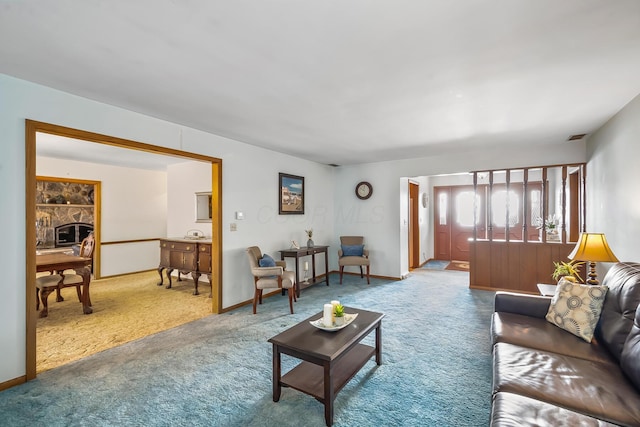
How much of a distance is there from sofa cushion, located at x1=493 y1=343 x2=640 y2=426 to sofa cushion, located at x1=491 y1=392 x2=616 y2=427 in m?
0.07

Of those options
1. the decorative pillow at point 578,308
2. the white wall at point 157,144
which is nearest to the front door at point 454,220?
the white wall at point 157,144

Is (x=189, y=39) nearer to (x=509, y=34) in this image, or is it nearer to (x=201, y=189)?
(x=509, y=34)

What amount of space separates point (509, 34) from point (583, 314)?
6.59 feet

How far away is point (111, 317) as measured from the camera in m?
3.89

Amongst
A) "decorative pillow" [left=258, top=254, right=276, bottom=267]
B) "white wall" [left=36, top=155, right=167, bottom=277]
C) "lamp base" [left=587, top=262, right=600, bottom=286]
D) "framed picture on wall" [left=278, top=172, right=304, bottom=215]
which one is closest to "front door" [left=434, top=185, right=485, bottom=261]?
"framed picture on wall" [left=278, top=172, right=304, bottom=215]

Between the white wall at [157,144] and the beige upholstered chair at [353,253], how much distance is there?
554 mm

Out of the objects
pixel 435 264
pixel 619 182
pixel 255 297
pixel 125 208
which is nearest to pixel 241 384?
pixel 255 297

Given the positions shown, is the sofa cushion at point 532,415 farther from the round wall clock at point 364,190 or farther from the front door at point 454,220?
the front door at point 454,220

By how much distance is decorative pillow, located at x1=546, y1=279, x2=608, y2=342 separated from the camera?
7.04 ft

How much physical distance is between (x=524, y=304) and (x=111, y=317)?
15.4 feet

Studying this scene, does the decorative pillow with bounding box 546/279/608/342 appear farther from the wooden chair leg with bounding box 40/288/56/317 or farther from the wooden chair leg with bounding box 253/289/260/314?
the wooden chair leg with bounding box 40/288/56/317

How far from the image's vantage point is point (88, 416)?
2002 millimetres

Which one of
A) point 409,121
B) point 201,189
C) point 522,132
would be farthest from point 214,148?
point 522,132

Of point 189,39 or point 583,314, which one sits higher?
point 189,39
